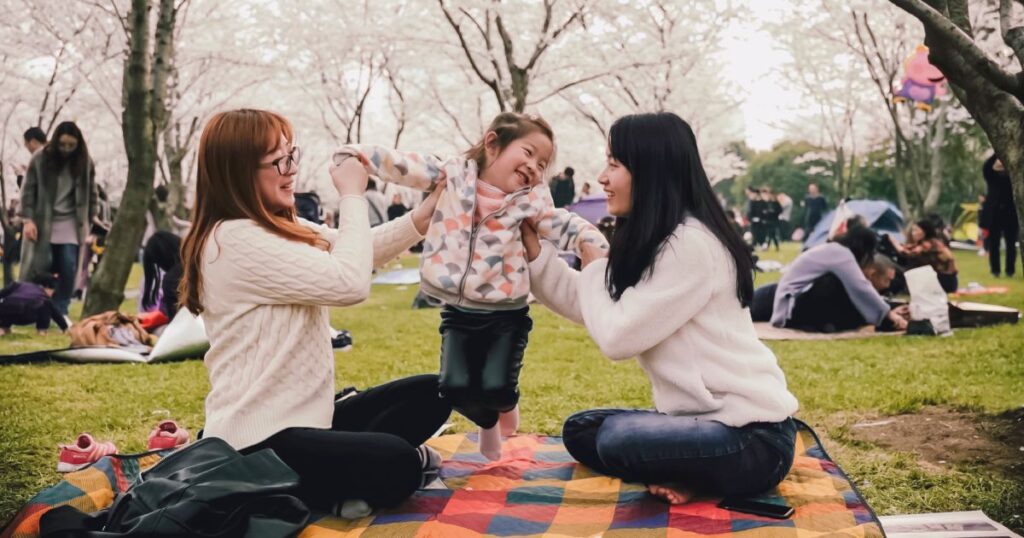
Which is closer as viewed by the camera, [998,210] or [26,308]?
[26,308]

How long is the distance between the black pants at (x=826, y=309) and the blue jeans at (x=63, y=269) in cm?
654

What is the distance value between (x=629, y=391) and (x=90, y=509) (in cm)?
307

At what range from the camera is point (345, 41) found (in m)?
17.5

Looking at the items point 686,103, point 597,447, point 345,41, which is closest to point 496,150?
point 597,447

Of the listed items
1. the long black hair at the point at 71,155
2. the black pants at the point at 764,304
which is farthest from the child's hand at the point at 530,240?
the long black hair at the point at 71,155

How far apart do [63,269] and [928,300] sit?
24.9ft

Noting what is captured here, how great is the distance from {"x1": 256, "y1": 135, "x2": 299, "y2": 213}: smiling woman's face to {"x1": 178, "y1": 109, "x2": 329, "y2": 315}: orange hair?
0.8 inches

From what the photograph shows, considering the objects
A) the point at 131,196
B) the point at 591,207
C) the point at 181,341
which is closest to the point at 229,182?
the point at 181,341

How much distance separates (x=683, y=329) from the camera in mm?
2688

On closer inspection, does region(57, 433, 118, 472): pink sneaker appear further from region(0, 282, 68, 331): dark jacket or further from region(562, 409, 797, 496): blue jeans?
region(0, 282, 68, 331): dark jacket

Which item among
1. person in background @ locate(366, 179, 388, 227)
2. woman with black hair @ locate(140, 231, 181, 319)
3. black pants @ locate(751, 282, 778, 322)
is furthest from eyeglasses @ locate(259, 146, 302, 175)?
person in background @ locate(366, 179, 388, 227)

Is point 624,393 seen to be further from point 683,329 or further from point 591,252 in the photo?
point 683,329

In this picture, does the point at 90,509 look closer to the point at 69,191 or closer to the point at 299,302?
the point at 299,302

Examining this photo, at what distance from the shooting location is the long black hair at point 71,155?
738 cm
